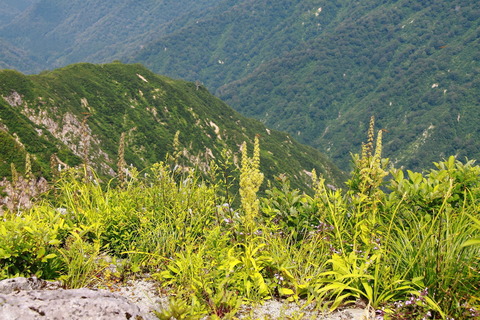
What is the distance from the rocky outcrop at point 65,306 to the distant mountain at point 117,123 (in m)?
45.9

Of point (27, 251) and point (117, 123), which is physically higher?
point (27, 251)

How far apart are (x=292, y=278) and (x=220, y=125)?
13520 centimetres

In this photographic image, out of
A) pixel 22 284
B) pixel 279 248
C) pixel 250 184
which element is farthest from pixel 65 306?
pixel 279 248

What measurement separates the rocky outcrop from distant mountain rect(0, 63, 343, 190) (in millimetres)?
45861

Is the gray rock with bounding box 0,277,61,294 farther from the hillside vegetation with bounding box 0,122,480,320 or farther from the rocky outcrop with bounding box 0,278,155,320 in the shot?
the hillside vegetation with bounding box 0,122,480,320

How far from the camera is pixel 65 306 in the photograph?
12.0 ft

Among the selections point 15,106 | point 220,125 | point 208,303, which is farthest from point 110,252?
point 220,125

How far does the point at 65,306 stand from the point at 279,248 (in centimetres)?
295

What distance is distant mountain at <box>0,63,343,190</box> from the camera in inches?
2655

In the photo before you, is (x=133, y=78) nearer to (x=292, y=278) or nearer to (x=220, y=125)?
(x=220, y=125)

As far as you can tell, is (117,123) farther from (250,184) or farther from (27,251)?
(250,184)

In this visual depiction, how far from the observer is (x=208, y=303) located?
4.54 meters

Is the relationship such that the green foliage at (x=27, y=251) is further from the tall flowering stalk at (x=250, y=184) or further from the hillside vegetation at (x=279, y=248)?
the tall flowering stalk at (x=250, y=184)

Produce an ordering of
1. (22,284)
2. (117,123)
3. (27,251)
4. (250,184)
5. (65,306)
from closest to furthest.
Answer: (65,306)
(22,284)
(27,251)
(250,184)
(117,123)
